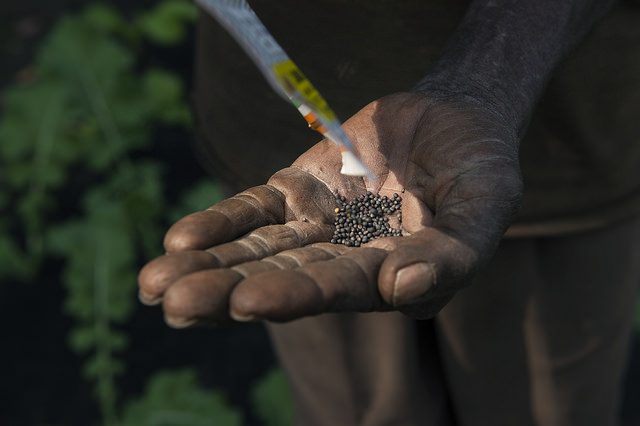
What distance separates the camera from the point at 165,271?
46.9 inches

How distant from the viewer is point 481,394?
2.26m

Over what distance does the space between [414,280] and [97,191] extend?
293 centimetres

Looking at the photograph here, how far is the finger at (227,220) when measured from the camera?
1.28 meters

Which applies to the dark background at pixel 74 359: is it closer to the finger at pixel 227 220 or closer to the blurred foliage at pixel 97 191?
the blurred foliage at pixel 97 191

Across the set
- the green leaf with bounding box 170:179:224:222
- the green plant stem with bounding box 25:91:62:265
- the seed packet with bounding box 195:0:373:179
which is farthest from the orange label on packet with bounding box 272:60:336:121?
the green plant stem with bounding box 25:91:62:265

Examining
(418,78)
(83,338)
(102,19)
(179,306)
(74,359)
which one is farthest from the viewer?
(102,19)

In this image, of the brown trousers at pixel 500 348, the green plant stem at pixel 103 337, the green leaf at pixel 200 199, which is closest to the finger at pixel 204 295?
the brown trousers at pixel 500 348

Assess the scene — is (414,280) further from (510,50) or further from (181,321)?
(510,50)

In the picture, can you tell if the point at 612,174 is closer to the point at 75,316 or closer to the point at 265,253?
the point at 265,253

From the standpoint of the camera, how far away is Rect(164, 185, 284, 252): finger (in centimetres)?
128

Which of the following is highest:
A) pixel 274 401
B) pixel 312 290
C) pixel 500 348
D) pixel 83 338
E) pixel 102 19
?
pixel 102 19

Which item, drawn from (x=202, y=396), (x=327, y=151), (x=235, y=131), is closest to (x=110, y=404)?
(x=202, y=396)

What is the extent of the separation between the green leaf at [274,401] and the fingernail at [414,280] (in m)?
Result: 2.09

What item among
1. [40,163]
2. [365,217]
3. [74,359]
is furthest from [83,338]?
[365,217]
